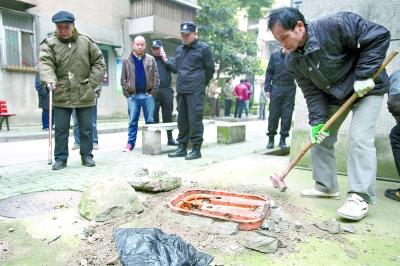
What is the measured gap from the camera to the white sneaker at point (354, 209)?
2610 millimetres

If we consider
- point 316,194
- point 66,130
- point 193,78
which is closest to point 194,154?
point 193,78

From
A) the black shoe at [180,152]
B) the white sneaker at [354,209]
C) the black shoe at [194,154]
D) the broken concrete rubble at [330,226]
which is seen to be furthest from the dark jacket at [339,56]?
the black shoe at [180,152]

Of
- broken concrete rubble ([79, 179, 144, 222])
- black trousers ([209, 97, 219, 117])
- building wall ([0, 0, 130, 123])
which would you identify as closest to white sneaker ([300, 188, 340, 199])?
broken concrete rubble ([79, 179, 144, 222])

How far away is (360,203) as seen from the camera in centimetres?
268

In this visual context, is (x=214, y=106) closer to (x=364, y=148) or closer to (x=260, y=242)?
(x=364, y=148)

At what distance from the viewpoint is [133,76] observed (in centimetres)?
588

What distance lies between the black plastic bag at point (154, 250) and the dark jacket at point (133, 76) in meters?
4.08

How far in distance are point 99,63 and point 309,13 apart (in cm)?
267

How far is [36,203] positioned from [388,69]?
145 inches

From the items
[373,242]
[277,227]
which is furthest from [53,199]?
[373,242]

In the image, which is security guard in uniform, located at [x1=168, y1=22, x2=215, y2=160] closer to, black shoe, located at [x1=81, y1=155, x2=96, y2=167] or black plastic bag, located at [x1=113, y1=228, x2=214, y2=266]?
black shoe, located at [x1=81, y1=155, x2=96, y2=167]

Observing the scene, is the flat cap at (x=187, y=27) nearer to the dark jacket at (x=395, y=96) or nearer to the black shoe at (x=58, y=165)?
the black shoe at (x=58, y=165)

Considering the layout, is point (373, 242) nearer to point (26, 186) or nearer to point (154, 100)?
point (26, 186)

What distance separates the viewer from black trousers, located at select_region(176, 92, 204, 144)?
5.18 metres
